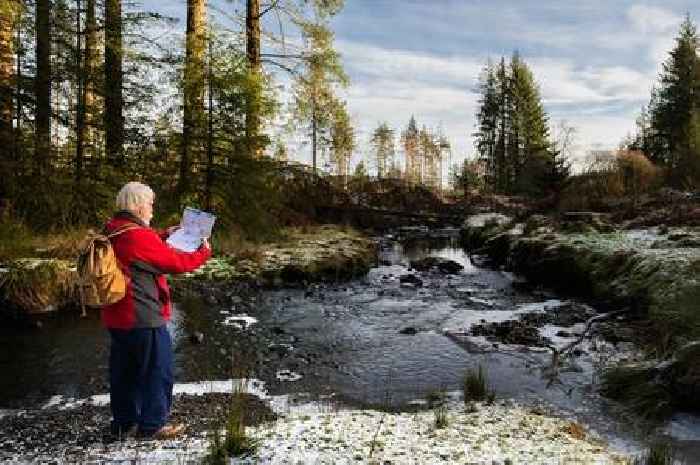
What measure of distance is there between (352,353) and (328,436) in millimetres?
3589

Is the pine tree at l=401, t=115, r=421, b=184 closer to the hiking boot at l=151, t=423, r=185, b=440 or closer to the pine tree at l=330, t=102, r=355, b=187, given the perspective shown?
the pine tree at l=330, t=102, r=355, b=187

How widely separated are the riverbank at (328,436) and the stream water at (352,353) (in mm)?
576

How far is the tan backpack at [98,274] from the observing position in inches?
162

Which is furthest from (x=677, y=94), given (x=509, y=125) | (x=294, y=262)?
(x=294, y=262)

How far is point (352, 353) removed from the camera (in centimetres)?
794

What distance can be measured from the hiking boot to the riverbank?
78 mm

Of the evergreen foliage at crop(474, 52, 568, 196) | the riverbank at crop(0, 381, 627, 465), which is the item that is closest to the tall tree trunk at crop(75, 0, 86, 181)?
the riverbank at crop(0, 381, 627, 465)

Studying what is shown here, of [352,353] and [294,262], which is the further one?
[294,262]

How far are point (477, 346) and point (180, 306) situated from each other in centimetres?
495

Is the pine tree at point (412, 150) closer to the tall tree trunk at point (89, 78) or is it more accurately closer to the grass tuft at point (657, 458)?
the tall tree trunk at point (89, 78)

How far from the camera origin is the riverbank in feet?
13.1

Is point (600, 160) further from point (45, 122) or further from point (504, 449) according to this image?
point (504, 449)

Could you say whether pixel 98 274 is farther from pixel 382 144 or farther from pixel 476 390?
pixel 382 144

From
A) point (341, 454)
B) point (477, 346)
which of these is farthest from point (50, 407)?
point (477, 346)
